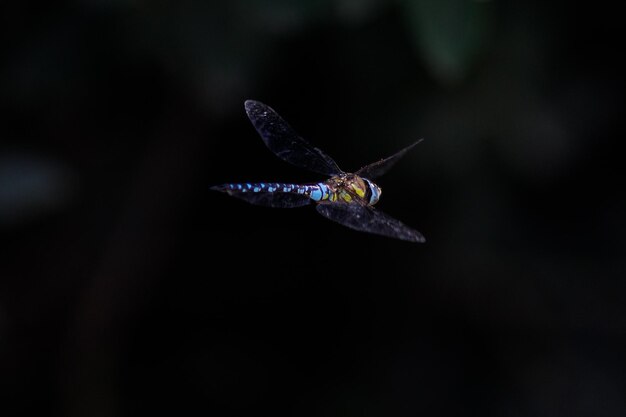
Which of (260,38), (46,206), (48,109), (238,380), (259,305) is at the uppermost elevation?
(260,38)

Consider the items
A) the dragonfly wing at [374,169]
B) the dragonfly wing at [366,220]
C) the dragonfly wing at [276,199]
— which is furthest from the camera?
the dragonfly wing at [374,169]

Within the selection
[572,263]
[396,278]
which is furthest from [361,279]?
[572,263]

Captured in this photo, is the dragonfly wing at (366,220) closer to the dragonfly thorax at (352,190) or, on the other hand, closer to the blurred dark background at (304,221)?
the dragonfly thorax at (352,190)

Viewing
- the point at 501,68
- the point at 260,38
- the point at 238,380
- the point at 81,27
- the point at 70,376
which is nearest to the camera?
the point at 260,38

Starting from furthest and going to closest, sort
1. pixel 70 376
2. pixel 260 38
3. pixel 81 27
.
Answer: pixel 70 376
pixel 81 27
pixel 260 38

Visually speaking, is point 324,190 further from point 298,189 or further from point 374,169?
point 374,169

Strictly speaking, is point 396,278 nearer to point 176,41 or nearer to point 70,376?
point 70,376

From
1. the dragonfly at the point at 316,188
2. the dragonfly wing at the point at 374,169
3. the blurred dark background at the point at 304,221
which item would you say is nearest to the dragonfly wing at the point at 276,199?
the dragonfly at the point at 316,188

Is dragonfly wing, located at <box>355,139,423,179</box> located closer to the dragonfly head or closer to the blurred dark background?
the dragonfly head
